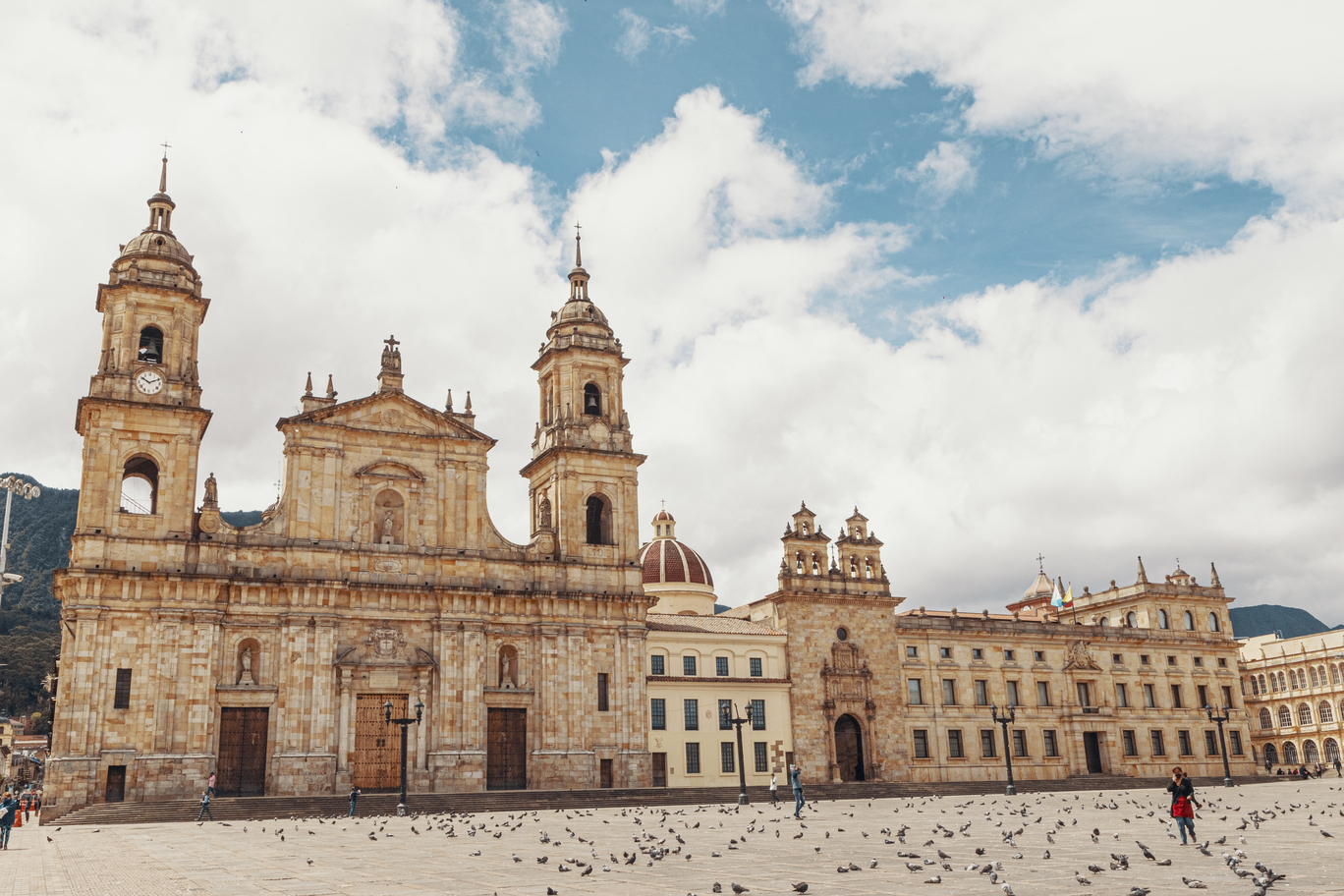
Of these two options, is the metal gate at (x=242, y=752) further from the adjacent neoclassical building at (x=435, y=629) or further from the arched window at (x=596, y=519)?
the arched window at (x=596, y=519)

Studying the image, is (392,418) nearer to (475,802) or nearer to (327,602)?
(327,602)

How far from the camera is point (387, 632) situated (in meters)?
45.1

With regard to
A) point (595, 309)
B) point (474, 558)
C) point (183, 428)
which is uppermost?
point (595, 309)

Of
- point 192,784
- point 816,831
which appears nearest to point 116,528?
point 192,784

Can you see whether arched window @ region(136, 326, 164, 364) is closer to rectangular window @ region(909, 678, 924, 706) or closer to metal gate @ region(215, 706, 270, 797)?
metal gate @ region(215, 706, 270, 797)

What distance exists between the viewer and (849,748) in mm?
56594

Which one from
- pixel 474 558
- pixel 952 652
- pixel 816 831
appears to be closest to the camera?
pixel 816 831

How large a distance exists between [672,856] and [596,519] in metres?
33.2

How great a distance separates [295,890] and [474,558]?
3288 cm

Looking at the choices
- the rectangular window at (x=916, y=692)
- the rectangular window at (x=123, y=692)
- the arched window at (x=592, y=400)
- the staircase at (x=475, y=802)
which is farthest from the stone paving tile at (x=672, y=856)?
the rectangular window at (x=916, y=692)

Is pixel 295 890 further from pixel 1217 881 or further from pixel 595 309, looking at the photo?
pixel 595 309

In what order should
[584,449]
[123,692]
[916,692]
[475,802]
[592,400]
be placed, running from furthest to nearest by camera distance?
[916,692] → [592,400] → [584,449] → [123,692] → [475,802]

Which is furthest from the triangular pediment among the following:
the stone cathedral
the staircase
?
the staircase

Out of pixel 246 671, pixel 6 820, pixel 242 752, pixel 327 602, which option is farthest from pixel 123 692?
pixel 6 820
